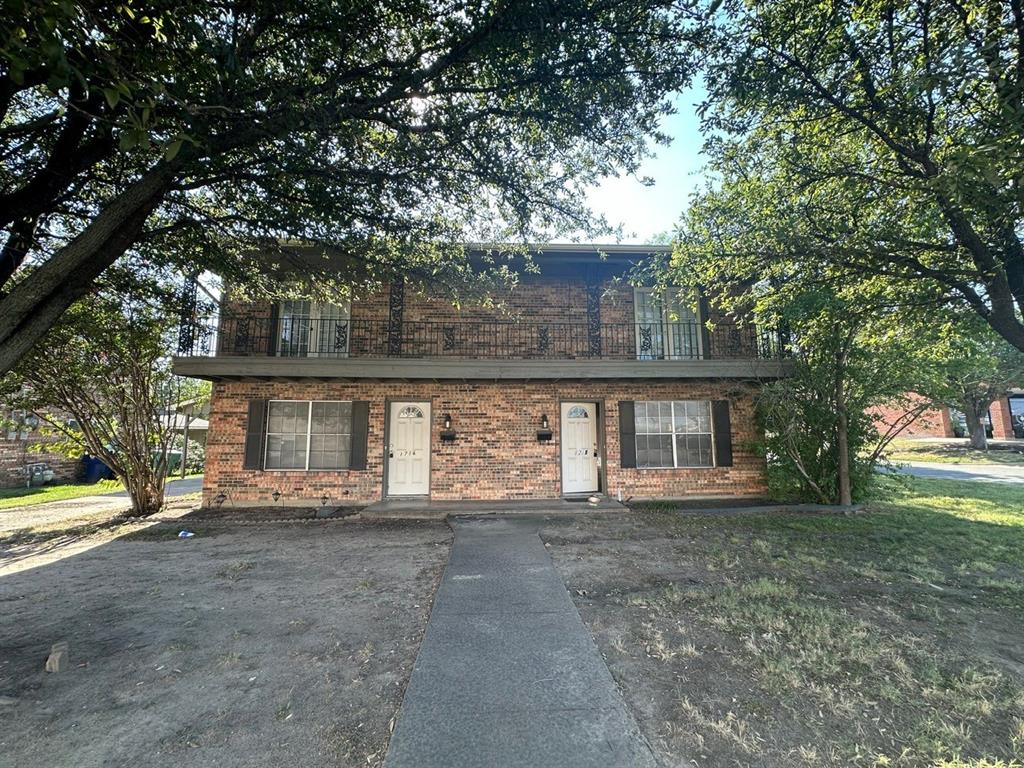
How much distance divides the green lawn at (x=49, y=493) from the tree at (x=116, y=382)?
2.96m

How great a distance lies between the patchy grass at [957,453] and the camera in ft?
62.9

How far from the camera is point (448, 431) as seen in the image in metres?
9.53

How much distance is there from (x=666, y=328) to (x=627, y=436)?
2.83 meters

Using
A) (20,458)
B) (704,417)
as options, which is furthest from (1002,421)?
(20,458)

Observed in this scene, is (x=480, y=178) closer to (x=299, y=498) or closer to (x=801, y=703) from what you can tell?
(x=801, y=703)

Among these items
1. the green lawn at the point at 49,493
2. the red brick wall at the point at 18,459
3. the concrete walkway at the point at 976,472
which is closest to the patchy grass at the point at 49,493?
the green lawn at the point at 49,493

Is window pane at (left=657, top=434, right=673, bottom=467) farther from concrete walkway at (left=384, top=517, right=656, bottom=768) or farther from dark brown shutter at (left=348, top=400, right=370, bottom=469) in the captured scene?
dark brown shutter at (left=348, top=400, right=370, bottom=469)

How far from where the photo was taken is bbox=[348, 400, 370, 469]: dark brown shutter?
937cm

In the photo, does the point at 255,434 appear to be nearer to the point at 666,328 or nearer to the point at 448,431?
the point at 448,431

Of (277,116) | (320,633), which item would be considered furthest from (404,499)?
(277,116)

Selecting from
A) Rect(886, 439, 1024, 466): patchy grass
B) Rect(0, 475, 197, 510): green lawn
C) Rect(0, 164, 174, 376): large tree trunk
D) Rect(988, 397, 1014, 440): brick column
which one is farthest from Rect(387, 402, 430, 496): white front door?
Rect(988, 397, 1014, 440): brick column

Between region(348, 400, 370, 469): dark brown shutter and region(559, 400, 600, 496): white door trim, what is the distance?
14.0ft

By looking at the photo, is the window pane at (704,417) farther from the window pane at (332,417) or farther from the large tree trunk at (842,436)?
the window pane at (332,417)

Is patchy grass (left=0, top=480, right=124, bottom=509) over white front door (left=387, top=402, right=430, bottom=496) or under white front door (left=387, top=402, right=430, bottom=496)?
under
